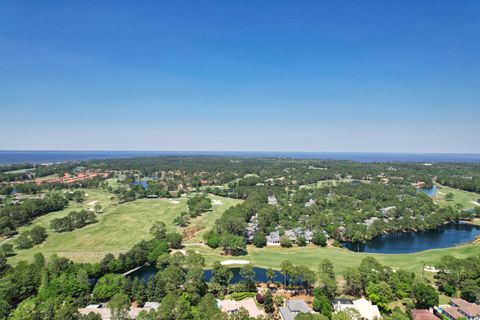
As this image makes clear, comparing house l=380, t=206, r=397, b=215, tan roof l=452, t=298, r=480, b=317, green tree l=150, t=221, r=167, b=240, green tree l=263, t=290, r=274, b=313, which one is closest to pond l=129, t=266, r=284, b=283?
green tree l=263, t=290, r=274, b=313

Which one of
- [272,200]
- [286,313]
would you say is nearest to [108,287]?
[286,313]

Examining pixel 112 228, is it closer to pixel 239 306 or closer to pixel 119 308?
pixel 119 308

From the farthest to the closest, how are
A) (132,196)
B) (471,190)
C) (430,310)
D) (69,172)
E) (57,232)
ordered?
(69,172)
(471,190)
(132,196)
(57,232)
(430,310)

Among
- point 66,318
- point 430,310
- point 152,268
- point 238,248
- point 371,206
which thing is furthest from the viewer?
point 371,206

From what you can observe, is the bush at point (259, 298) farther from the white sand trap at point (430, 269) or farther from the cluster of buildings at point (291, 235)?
the white sand trap at point (430, 269)

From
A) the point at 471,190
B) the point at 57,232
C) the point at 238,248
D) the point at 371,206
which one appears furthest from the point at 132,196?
the point at 471,190

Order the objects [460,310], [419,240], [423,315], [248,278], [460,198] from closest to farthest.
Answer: [423,315]
[460,310]
[248,278]
[419,240]
[460,198]

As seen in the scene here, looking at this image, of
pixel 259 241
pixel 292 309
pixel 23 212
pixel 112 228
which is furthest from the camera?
pixel 23 212

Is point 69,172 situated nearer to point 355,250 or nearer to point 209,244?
point 209,244

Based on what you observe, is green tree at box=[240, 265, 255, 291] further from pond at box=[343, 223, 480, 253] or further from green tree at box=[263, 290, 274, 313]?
pond at box=[343, 223, 480, 253]
